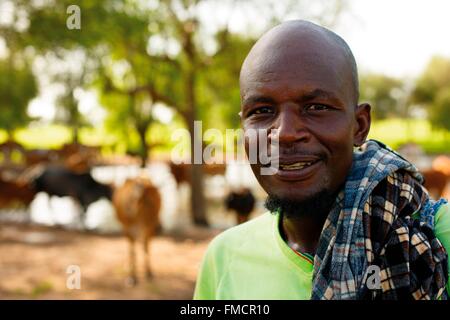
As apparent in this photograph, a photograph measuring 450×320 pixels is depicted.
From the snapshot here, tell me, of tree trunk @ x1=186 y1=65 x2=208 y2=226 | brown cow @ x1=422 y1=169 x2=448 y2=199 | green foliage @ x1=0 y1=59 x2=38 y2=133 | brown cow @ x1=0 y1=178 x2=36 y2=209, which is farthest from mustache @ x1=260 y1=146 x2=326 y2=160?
green foliage @ x1=0 y1=59 x2=38 y2=133

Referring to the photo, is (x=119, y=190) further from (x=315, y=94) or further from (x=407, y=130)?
(x=407, y=130)

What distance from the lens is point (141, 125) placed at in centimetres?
2428

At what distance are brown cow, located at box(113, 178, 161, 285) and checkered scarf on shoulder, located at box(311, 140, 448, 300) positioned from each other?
7.74 meters

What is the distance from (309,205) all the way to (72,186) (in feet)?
47.2

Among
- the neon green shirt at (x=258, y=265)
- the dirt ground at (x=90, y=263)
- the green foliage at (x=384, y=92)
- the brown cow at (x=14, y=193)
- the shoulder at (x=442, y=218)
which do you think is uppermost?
the green foliage at (x=384, y=92)

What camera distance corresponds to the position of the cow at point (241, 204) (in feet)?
38.2

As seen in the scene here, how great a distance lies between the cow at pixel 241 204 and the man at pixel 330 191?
33.3 feet

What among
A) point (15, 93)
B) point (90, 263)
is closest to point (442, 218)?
point (90, 263)

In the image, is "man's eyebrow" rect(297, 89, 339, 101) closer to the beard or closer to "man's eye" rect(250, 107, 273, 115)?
"man's eye" rect(250, 107, 273, 115)

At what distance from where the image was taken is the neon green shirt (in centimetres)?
140

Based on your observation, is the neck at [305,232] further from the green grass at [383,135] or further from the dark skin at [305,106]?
the green grass at [383,135]

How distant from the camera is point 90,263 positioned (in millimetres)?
10281

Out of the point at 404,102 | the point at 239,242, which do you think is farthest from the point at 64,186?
the point at 404,102

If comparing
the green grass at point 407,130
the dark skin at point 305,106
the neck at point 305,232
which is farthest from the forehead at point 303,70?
the green grass at point 407,130
